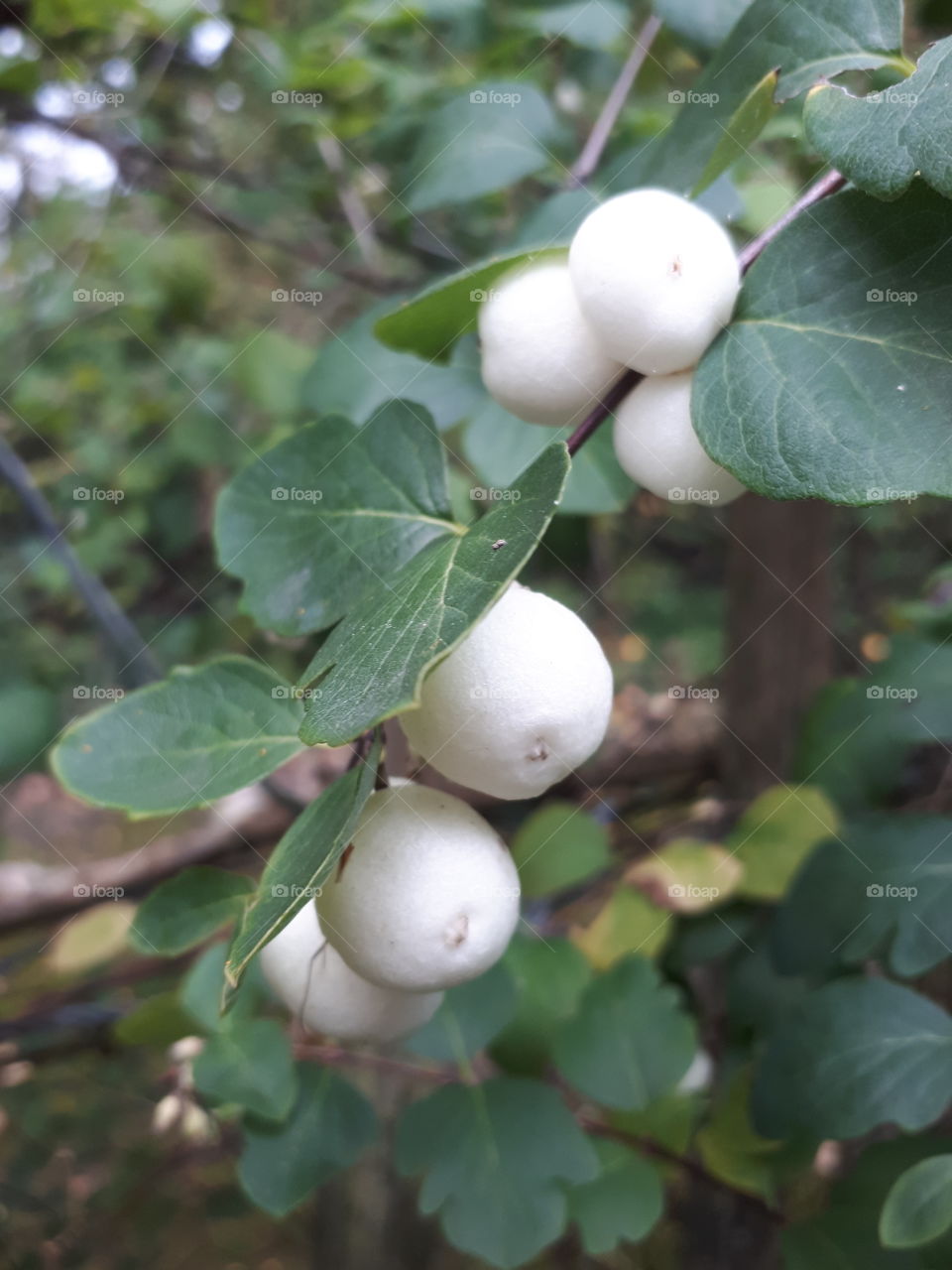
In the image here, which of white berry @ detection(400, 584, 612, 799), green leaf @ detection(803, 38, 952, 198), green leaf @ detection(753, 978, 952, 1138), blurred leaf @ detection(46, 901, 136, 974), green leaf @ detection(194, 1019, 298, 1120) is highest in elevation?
green leaf @ detection(803, 38, 952, 198)

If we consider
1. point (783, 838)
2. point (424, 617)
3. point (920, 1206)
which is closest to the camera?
point (424, 617)

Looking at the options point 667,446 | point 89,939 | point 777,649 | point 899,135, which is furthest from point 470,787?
point 777,649

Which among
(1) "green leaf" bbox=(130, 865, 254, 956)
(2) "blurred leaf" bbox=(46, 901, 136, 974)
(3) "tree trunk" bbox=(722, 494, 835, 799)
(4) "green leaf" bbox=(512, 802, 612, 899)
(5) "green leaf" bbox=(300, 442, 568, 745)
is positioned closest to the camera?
(5) "green leaf" bbox=(300, 442, 568, 745)

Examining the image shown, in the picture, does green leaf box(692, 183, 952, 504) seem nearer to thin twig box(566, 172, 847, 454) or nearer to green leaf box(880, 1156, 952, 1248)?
thin twig box(566, 172, 847, 454)

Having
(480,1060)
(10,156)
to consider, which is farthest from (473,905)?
(10,156)

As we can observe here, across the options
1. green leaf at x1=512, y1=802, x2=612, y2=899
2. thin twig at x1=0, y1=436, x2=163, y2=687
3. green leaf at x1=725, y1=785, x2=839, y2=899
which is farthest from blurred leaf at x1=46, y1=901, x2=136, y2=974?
green leaf at x1=725, y1=785, x2=839, y2=899

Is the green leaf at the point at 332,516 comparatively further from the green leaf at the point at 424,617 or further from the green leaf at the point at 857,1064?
the green leaf at the point at 857,1064

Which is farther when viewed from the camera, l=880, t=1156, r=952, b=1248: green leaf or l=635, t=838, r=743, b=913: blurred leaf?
l=635, t=838, r=743, b=913: blurred leaf

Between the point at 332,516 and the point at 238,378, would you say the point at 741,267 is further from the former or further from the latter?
the point at 238,378

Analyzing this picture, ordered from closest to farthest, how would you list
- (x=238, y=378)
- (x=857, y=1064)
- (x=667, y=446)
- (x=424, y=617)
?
(x=424, y=617) → (x=667, y=446) → (x=857, y=1064) → (x=238, y=378)
